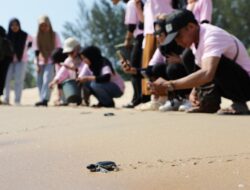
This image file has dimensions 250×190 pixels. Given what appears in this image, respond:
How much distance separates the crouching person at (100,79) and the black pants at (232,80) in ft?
8.76

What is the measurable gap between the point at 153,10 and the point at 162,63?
0.63 meters

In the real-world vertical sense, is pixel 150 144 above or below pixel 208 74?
below

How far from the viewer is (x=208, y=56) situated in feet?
15.6

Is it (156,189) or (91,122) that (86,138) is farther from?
(156,189)

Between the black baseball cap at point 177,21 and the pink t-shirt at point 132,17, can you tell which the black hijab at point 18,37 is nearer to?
the pink t-shirt at point 132,17

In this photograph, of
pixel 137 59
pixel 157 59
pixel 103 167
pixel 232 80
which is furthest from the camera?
pixel 137 59

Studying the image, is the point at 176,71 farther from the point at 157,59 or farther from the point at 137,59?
the point at 137,59

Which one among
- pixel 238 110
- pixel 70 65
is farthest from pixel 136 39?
pixel 238 110

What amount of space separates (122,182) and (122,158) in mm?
Answer: 505

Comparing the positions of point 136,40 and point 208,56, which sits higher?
point 136,40

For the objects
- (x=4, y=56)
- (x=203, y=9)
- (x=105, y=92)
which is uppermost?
(x=203, y=9)

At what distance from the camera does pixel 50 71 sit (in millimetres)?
9523

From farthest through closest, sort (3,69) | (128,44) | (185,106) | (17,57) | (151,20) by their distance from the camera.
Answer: (17,57)
(3,69)
(128,44)
(151,20)
(185,106)

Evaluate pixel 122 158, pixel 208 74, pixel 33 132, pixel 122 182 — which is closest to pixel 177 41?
pixel 208 74
